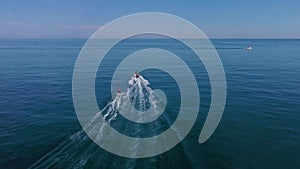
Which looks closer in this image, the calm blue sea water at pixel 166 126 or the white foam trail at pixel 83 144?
the white foam trail at pixel 83 144

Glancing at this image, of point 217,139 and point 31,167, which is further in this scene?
point 217,139

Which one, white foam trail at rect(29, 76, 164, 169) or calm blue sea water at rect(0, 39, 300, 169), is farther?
calm blue sea water at rect(0, 39, 300, 169)

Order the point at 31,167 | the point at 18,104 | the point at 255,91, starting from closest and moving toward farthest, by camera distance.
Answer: the point at 31,167
the point at 18,104
the point at 255,91

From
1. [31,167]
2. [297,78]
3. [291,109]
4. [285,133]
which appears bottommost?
[31,167]

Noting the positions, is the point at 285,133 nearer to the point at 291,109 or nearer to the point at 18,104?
the point at 291,109

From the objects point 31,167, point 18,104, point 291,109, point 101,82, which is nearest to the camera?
point 31,167

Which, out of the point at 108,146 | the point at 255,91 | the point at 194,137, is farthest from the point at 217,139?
the point at 255,91

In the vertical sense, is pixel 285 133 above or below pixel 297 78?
below

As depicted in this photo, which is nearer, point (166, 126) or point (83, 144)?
point (83, 144)

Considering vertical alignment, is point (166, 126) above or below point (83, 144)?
above
